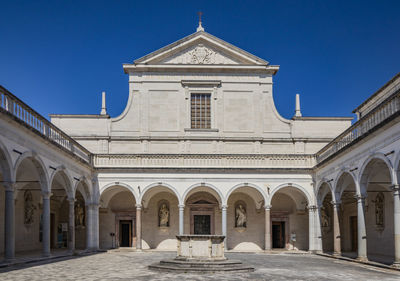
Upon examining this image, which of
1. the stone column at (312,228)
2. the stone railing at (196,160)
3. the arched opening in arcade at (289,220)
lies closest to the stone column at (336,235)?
the stone column at (312,228)

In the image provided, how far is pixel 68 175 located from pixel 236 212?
11583mm

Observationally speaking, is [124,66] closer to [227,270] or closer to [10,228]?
[10,228]

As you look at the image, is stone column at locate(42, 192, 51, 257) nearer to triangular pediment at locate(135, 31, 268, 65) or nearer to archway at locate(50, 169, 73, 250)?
archway at locate(50, 169, 73, 250)

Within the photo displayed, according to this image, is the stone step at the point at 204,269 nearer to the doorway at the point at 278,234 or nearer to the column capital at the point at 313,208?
the column capital at the point at 313,208

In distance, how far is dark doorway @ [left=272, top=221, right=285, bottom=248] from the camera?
31688 millimetres

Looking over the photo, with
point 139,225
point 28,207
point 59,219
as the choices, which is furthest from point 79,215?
point 28,207

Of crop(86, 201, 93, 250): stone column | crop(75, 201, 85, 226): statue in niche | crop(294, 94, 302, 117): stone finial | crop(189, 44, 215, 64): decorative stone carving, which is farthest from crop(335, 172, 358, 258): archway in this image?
crop(75, 201, 85, 226): statue in niche

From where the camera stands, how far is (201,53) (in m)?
33.0

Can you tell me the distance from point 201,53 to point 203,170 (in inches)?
341

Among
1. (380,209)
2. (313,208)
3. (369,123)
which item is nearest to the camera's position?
(369,123)

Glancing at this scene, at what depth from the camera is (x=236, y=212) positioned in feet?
102

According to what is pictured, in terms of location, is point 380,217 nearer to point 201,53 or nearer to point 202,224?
point 202,224

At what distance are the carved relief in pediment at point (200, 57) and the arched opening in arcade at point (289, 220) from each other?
9396 millimetres

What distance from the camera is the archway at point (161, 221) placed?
101ft
